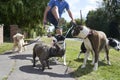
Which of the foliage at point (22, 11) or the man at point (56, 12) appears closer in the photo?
the man at point (56, 12)

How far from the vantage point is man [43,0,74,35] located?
1092 cm

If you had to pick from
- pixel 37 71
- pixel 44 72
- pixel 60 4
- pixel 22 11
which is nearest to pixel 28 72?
pixel 37 71

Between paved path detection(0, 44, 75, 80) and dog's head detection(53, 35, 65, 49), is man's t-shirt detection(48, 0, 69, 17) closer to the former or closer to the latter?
dog's head detection(53, 35, 65, 49)

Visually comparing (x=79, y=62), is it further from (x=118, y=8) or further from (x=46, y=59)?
(x=118, y=8)

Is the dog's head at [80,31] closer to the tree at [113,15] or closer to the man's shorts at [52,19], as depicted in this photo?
the man's shorts at [52,19]

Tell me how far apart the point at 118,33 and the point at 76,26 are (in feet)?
198

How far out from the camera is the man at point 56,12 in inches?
430

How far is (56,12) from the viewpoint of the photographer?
428 inches

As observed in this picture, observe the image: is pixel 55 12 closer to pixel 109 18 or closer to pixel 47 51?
pixel 47 51

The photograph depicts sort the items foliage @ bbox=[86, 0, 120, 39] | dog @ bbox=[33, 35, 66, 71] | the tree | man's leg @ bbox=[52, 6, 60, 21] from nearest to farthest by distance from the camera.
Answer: dog @ bbox=[33, 35, 66, 71]
man's leg @ bbox=[52, 6, 60, 21]
the tree
foliage @ bbox=[86, 0, 120, 39]

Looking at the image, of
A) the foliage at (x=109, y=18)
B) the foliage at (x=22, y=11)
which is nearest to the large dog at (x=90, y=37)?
the foliage at (x=22, y=11)

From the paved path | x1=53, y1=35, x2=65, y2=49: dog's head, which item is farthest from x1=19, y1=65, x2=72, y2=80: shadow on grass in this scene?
x1=53, y1=35, x2=65, y2=49: dog's head

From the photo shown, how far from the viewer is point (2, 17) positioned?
3117 cm

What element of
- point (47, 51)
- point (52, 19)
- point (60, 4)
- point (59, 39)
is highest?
point (60, 4)
